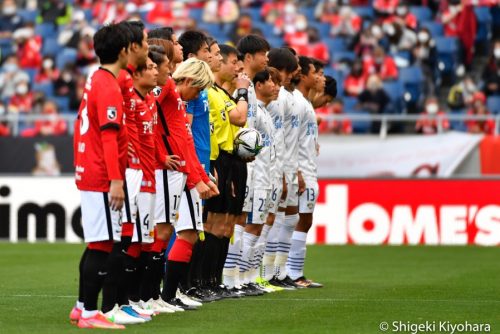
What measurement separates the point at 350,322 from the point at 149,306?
5.68 ft

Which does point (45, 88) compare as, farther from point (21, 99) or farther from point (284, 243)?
point (284, 243)

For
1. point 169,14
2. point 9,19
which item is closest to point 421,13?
point 169,14

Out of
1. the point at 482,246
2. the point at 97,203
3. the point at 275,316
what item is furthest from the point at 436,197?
the point at 97,203

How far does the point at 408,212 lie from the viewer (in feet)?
66.6

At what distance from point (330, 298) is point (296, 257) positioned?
2082mm

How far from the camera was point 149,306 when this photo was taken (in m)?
10.1

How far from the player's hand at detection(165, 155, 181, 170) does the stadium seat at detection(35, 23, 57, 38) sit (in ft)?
62.6

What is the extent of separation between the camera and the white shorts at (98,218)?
8.77 meters

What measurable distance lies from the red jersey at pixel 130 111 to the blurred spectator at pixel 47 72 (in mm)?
17322

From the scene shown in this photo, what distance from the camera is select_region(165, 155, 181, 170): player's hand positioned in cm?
1009

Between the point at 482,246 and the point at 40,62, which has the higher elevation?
the point at 40,62

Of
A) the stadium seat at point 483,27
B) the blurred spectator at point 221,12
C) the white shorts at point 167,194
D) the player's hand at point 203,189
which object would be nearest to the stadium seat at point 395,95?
the stadium seat at point 483,27

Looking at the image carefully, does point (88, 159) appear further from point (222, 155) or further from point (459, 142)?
point (459, 142)

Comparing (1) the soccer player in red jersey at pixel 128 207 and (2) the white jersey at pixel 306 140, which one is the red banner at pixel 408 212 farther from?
(1) the soccer player in red jersey at pixel 128 207
